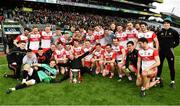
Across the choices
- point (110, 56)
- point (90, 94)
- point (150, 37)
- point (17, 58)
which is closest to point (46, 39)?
point (17, 58)

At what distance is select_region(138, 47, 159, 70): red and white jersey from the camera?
10.2m

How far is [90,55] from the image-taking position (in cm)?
1378

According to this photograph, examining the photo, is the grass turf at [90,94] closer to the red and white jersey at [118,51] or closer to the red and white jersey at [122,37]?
the red and white jersey at [118,51]

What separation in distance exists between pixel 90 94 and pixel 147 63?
6.92ft

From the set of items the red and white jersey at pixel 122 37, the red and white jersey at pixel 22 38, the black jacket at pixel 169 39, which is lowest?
the red and white jersey at pixel 22 38

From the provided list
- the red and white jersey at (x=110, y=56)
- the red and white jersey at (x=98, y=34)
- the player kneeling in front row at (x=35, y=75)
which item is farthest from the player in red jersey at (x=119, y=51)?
the player kneeling in front row at (x=35, y=75)

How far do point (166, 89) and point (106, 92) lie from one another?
2.09 metres

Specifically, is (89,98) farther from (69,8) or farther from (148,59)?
(69,8)

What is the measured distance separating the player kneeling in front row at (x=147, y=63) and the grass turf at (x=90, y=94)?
0.40m

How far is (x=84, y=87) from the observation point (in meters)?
11.3

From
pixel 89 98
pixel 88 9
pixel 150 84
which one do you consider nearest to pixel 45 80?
pixel 89 98

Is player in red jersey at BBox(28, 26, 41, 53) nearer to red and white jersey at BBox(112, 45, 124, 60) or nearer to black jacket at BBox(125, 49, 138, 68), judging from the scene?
red and white jersey at BBox(112, 45, 124, 60)

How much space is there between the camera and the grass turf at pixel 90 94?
983cm

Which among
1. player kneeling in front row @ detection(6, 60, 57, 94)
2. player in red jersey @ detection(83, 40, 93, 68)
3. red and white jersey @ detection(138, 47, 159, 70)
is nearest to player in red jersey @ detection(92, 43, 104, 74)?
player in red jersey @ detection(83, 40, 93, 68)
